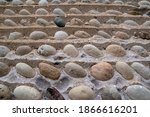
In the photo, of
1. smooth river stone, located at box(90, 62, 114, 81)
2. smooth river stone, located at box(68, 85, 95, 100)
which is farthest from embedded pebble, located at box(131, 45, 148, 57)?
smooth river stone, located at box(68, 85, 95, 100)

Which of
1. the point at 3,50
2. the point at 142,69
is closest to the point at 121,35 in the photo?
the point at 142,69

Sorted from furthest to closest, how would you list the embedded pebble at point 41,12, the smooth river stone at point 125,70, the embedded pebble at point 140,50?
the embedded pebble at point 41,12 → the embedded pebble at point 140,50 → the smooth river stone at point 125,70

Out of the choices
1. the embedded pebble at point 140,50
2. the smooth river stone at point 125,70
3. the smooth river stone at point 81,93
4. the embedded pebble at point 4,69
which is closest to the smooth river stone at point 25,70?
the embedded pebble at point 4,69

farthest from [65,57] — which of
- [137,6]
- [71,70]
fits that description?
[137,6]

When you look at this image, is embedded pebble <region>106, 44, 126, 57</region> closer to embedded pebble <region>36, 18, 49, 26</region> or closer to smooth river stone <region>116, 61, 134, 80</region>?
smooth river stone <region>116, 61, 134, 80</region>

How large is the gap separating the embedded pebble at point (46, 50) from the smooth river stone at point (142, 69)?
27 cm

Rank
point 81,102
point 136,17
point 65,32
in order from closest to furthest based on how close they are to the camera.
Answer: point 81,102 < point 65,32 < point 136,17

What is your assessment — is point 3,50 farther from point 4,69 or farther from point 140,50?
point 140,50

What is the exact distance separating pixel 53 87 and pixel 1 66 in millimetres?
180

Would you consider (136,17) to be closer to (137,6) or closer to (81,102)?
(137,6)

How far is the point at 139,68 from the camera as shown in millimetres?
938

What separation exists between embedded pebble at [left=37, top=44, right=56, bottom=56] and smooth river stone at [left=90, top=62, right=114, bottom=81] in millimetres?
159

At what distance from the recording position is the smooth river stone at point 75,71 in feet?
2.95

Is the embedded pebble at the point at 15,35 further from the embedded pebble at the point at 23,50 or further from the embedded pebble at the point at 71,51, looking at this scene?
the embedded pebble at the point at 71,51
